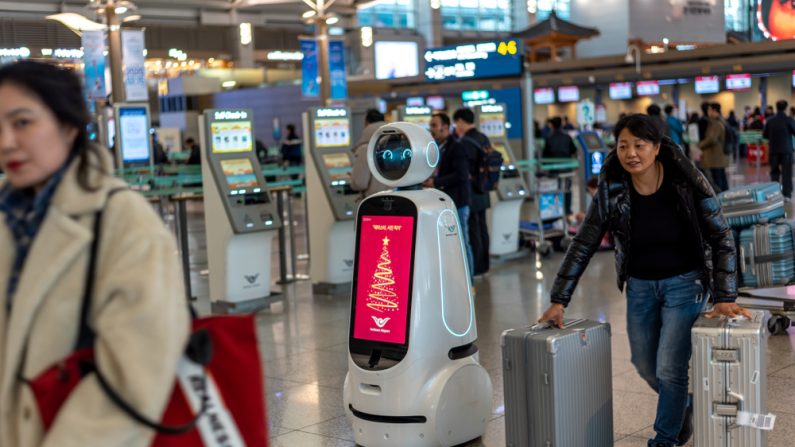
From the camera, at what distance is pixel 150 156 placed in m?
13.5

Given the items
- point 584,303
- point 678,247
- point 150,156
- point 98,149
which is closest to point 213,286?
point 584,303

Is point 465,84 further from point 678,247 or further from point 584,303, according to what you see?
point 678,247

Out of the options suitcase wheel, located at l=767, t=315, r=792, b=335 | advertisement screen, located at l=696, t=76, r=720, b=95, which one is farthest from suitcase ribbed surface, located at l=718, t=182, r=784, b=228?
advertisement screen, located at l=696, t=76, r=720, b=95

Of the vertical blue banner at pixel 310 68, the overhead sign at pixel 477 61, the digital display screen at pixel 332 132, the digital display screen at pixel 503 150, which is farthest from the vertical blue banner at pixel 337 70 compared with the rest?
the digital display screen at pixel 332 132

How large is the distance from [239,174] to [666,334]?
5.59m

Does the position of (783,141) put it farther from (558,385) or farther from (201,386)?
(201,386)

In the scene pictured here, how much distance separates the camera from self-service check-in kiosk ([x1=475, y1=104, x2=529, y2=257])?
11961 millimetres

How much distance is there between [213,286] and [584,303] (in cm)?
331

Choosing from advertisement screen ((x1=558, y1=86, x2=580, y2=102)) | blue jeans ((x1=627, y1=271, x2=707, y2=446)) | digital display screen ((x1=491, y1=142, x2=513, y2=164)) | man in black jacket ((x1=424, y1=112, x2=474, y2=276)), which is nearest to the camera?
blue jeans ((x1=627, y1=271, x2=707, y2=446))

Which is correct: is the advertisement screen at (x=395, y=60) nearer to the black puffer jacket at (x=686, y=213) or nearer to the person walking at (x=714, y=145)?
the person walking at (x=714, y=145)

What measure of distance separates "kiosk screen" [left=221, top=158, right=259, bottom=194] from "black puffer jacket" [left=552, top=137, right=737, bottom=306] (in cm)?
513

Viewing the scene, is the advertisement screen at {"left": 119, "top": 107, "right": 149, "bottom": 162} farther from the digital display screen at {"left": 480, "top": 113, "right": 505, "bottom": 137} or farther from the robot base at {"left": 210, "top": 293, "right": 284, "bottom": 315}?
the robot base at {"left": 210, "top": 293, "right": 284, "bottom": 315}

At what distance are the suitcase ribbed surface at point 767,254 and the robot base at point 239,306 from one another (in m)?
4.36

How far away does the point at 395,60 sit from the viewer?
3428 centimetres
